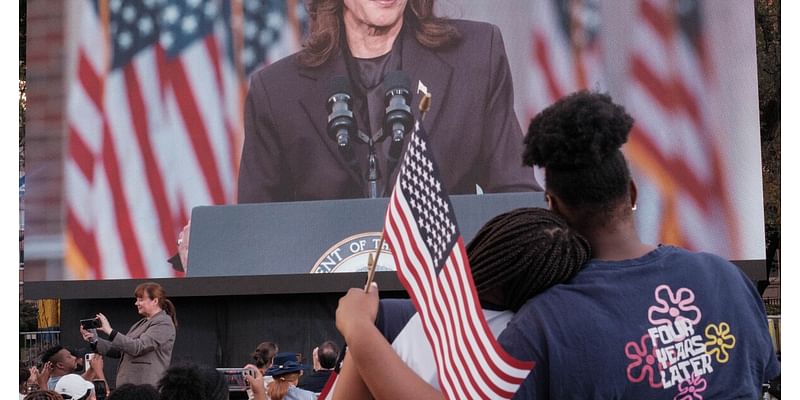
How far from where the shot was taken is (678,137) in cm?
916

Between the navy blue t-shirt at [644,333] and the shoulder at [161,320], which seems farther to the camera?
the shoulder at [161,320]

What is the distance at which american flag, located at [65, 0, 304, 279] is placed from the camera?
9930 millimetres

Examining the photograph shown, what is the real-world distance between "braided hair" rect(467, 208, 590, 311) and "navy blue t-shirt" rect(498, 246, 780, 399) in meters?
0.03

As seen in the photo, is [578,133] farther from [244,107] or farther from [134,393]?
[244,107]

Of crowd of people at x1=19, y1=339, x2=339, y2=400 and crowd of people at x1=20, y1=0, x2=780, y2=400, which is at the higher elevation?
crowd of people at x1=20, y1=0, x2=780, y2=400

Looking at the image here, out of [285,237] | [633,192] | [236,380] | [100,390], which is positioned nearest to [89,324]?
[100,390]

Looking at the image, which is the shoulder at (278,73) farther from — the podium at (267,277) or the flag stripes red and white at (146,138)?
the podium at (267,277)

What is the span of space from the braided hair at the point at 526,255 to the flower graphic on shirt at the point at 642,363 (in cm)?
17

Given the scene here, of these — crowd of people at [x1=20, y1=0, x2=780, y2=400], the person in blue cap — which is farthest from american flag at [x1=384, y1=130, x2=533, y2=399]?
the person in blue cap

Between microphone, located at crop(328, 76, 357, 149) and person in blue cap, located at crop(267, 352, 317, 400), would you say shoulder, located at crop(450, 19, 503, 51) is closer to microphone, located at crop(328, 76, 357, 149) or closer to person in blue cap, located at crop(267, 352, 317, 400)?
microphone, located at crop(328, 76, 357, 149)

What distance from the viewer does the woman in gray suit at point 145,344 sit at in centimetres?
623

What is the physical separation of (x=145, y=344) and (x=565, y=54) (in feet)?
15.9

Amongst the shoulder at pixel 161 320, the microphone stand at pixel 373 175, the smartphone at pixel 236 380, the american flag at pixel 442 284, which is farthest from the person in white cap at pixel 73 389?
the microphone stand at pixel 373 175

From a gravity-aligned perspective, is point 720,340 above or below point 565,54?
below
